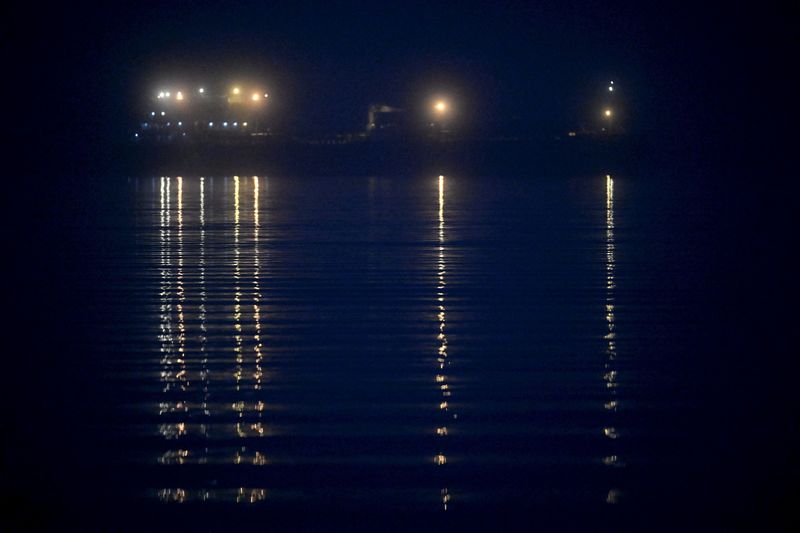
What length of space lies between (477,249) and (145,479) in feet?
23.0

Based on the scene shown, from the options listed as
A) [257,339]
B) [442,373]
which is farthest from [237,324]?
[442,373]

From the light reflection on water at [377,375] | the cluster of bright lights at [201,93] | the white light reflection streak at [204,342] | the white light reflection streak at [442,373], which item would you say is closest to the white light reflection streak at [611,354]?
the light reflection on water at [377,375]

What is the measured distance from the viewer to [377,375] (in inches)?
206

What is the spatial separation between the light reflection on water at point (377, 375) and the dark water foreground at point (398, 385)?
0.02 metres

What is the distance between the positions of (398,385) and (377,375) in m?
0.22

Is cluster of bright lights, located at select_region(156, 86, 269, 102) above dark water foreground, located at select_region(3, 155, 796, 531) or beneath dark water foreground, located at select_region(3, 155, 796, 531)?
above

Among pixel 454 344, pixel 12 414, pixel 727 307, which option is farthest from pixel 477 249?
pixel 12 414

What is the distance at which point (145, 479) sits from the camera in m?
3.72

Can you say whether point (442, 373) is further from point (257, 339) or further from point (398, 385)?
point (257, 339)

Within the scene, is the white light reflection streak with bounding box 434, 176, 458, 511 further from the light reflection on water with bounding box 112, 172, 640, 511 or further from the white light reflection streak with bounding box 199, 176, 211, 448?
the white light reflection streak with bounding box 199, 176, 211, 448

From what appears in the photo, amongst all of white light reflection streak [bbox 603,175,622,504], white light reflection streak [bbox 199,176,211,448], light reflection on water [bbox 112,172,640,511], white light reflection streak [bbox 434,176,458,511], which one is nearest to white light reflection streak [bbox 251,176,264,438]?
light reflection on water [bbox 112,172,640,511]

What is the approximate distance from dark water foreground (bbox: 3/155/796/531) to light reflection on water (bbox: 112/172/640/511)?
2 centimetres

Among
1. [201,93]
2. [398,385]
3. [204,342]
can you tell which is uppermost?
[201,93]

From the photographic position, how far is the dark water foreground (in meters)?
3.54
